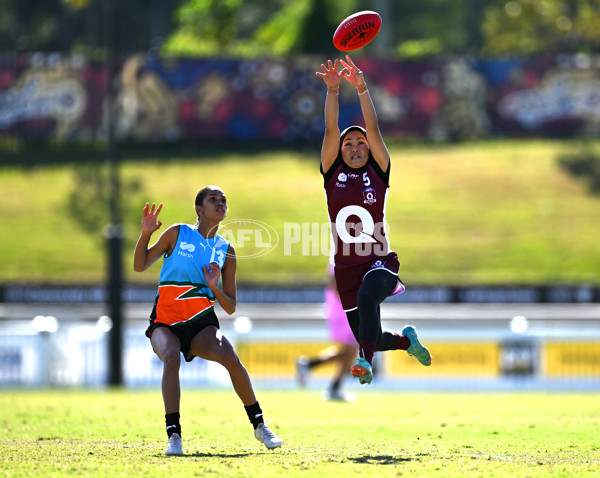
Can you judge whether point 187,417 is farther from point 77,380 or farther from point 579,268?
point 579,268

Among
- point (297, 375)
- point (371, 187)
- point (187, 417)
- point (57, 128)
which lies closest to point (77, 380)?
point (297, 375)

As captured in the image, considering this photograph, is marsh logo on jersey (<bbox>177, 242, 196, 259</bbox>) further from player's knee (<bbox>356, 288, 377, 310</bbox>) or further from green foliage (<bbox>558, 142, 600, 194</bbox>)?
green foliage (<bbox>558, 142, 600, 194</bbox>)

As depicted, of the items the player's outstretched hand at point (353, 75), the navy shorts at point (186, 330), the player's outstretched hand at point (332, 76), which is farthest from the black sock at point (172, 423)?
the player's outstretched hand at point (353, 75)

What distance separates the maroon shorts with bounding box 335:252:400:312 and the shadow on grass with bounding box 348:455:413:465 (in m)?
1.40

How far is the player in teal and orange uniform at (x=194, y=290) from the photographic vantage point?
767 cm

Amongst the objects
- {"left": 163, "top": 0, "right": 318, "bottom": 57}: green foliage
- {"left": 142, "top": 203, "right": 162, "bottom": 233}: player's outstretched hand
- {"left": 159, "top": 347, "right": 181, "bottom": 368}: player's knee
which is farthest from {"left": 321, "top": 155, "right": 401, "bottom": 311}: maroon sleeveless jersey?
{"left": 163, "top": 0, "right": 318, "bottom": 57}: green foliage

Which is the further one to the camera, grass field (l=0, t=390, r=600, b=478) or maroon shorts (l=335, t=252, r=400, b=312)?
maroon shorts (l=335, t=252, r=400, b=312)

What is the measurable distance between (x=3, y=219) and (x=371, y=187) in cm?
2942

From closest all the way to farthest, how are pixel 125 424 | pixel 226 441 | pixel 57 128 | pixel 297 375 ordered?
pixel 226 441, pixel 125 424, pixel 297 375, pixel 57 128

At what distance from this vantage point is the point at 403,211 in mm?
35219

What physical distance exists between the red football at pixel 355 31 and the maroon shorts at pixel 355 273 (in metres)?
1.79

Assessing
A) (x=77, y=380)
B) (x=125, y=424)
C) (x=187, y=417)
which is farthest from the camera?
(x=77, y=380)

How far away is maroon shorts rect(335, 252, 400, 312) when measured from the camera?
8.19 m

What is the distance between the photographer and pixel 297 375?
675 inches
